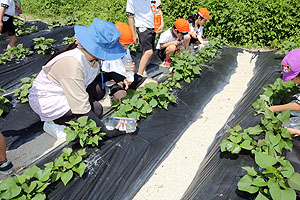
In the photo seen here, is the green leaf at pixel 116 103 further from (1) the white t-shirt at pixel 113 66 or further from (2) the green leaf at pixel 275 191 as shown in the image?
(2) the green leaf at pixel 275 191

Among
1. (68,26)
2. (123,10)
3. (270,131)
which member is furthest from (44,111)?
(123,10)

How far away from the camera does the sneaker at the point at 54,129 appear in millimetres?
2549

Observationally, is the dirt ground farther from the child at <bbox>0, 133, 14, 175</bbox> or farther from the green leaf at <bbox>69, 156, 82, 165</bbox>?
the green leaf at <bbox>69, 156, 82, 165</bbox>

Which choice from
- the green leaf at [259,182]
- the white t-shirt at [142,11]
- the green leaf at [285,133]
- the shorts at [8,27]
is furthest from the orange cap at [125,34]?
the shorts at [8,27]

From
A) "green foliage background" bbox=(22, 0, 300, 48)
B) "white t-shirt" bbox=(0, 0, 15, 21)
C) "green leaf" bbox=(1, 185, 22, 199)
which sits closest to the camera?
"green leaf" bbox=(1, 185, 22, 199)

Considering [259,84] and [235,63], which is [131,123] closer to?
[259,84]

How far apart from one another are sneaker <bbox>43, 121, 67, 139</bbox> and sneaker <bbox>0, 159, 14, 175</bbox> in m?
0.53

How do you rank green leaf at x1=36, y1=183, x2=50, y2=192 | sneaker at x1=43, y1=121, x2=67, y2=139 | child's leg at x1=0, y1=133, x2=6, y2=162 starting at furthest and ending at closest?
1. sneaker at x1=43, y1=121, x2=67, y2=139
2. child's leg at x1=0, y1=133, x2=6, y2=162
3. green leaf at x1=36, y1=183, x2=50, y2=192

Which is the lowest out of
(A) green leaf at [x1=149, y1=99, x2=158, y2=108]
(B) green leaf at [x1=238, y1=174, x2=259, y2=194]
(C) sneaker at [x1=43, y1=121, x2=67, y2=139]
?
(C) sneaker at [x1=43, y1=121, x2=67, y2=139]

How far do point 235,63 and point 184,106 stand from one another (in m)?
2.15

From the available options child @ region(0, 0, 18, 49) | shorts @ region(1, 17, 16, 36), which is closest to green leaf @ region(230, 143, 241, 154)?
child @ region(0, 0, 18, 49)

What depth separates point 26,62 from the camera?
4.04 m

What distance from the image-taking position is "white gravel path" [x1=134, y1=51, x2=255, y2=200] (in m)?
2.21

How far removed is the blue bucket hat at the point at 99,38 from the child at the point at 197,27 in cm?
281
